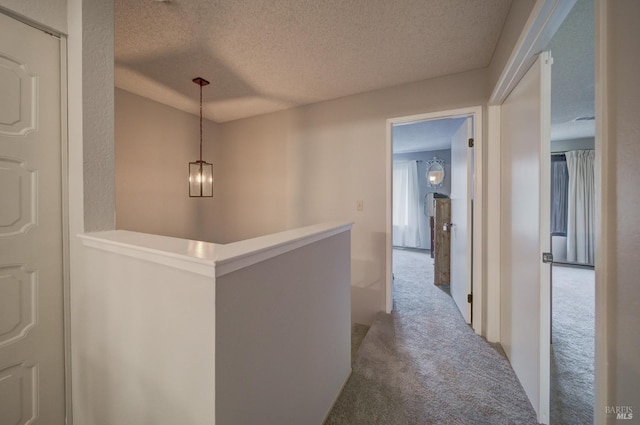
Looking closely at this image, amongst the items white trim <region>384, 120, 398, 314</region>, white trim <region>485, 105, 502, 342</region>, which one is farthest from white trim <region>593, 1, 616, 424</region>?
white trim <region>384, 120, 398, 314</region>

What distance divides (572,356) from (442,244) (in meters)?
1.68

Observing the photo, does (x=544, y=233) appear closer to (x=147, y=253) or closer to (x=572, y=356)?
(x=572, y=356)

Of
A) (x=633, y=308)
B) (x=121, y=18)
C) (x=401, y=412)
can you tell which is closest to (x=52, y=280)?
(x=121, y=18)

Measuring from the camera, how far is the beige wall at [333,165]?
2389mm

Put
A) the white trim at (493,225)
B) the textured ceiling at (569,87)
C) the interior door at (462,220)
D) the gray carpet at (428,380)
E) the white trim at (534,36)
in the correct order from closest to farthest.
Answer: the white trim at (534,36), the gray carpet at (428,380), the textured ceiling at (569,87), the white trim at (493,225), the interior door at (462,220)

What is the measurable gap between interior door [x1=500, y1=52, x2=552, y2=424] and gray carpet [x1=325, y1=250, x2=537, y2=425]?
0.49 feet

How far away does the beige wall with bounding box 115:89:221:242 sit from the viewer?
2543 millimetres

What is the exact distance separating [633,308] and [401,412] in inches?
49.5

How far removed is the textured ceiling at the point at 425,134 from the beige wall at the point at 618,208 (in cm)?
262

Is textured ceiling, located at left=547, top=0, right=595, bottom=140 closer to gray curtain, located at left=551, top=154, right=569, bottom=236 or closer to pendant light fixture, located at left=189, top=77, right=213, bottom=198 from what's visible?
gray curtain, located at left=551, top=154, right=569, bottom=236

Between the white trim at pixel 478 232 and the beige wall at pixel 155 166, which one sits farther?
the beige wall at pixel 155 166

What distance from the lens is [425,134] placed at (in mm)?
4281

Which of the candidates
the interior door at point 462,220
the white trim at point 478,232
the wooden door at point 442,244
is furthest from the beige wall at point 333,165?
the wooden door at point 442,244

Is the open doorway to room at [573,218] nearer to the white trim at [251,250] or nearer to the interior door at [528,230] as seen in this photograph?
the interior door at [528,230]
